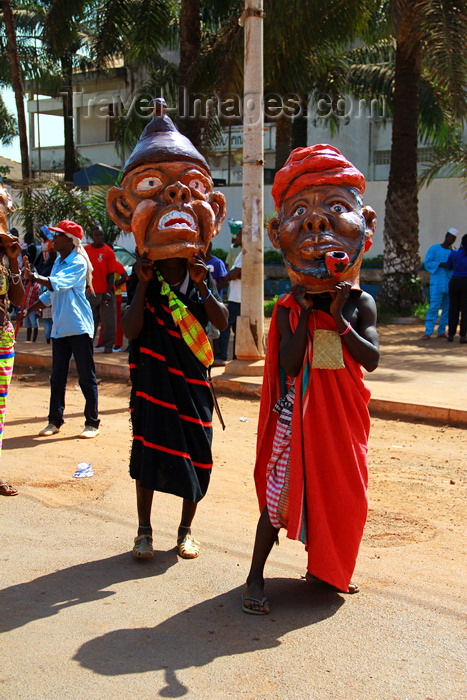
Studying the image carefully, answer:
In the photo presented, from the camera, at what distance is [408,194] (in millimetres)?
15547

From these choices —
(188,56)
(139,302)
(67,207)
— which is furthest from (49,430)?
(67,207)

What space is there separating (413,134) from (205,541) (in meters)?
12.4

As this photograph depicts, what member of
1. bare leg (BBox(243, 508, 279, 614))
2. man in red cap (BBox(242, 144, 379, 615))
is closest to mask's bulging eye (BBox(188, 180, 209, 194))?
man in red cap (BBox(242, 144, 379, 615))

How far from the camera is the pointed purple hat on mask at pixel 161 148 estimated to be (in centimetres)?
445

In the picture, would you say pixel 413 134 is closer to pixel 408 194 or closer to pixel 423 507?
pixel 408 194

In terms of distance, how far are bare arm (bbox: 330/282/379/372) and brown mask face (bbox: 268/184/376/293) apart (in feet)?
0.32

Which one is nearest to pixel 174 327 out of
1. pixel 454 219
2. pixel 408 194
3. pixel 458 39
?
pixel 458 39

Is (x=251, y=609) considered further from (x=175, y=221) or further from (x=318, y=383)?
(x=175, y=221)

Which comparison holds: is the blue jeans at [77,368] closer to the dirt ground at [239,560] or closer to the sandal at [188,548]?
the dirt ground at [239,560]

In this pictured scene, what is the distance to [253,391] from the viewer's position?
31.7ft

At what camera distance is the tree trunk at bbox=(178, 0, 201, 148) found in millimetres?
13945

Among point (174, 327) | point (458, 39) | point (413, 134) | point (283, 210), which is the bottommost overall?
point (174, 327)

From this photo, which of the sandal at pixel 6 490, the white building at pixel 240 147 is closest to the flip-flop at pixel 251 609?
the sandal at pixel 6 490

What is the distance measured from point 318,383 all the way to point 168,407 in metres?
0.96
